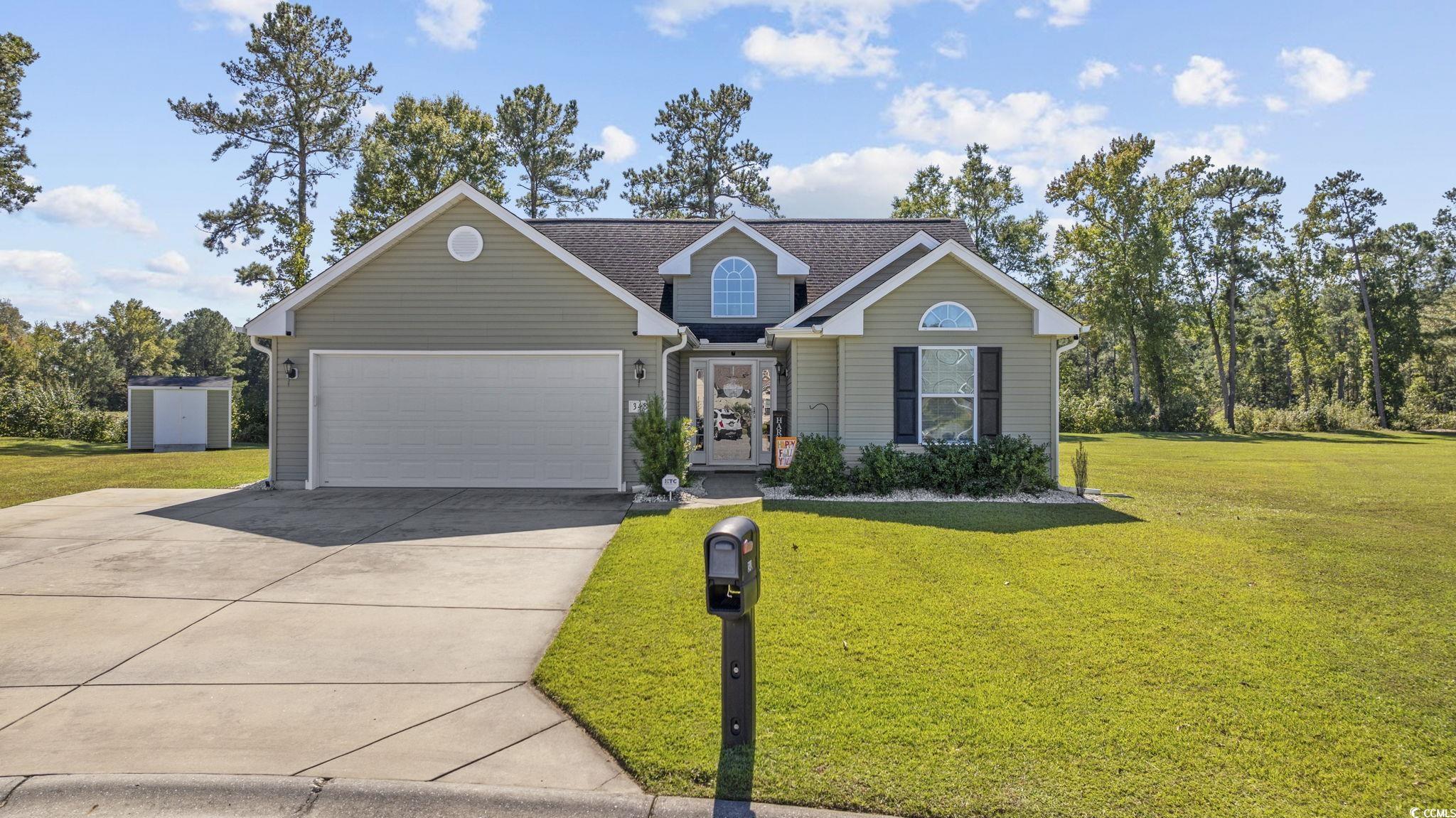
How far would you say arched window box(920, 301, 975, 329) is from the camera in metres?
11.6

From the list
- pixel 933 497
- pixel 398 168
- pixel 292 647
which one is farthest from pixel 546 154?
pixel 292 647

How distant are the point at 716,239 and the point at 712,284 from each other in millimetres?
925

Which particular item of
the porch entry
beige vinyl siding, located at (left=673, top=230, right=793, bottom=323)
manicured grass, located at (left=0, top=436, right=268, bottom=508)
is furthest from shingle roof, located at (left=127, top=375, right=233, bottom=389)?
the porch entry

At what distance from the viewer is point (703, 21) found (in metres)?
13.4

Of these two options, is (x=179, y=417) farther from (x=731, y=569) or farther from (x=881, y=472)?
(x=731, y=569)

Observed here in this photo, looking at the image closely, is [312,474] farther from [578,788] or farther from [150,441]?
[150,441]

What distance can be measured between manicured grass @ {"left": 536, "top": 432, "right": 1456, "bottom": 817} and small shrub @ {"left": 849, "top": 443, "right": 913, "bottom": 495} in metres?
2.43

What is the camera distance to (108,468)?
50.7 ft

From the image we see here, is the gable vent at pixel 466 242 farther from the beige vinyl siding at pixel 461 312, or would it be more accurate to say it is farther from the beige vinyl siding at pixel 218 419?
the beige vinyl siding at pixel 218 419

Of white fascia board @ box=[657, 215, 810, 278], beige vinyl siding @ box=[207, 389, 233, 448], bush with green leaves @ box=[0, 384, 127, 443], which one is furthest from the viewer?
bush with green leaves @ box=[0, 384, 127, 443]

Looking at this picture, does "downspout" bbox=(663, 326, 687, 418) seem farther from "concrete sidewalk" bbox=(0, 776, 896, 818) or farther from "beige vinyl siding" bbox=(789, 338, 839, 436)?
"concrete sidewalk" bbox=(0, 776, 896, 818)

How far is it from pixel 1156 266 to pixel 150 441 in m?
40.2

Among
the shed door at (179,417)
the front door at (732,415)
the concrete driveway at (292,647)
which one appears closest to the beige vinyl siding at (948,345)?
the front door at (732,415)

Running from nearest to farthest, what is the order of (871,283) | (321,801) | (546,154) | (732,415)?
(321,801), (871,283), (732,415), (546,154)
